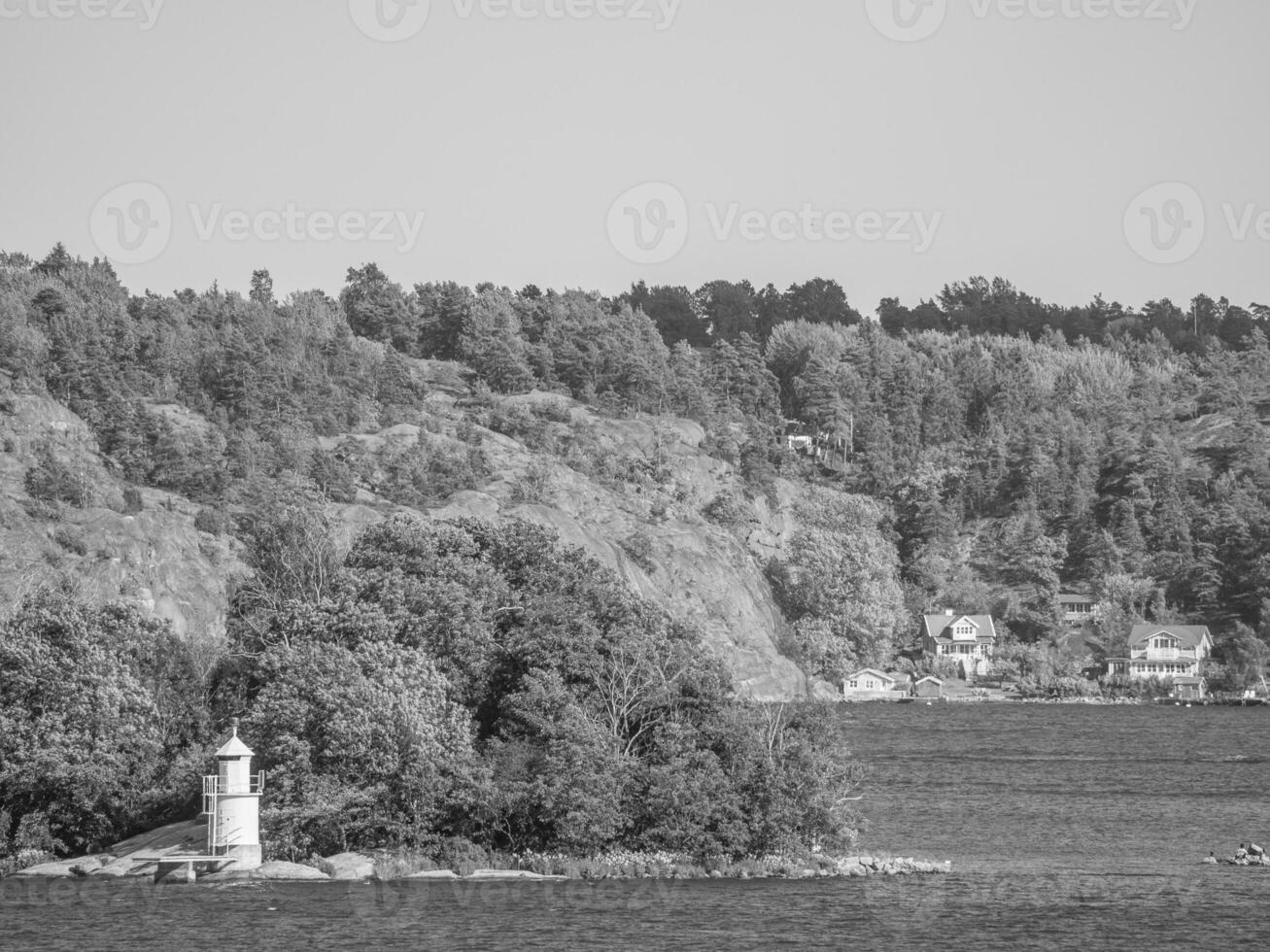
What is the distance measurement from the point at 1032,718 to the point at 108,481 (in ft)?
249

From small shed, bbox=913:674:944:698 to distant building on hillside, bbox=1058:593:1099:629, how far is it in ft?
76.6

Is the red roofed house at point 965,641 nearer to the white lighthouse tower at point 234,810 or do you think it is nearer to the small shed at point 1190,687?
the small shed at point 1190,687

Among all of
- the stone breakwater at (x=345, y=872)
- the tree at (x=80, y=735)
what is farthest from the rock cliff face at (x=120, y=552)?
the stone breakwater at (x=345, y=872)

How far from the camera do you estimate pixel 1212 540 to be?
196 metres

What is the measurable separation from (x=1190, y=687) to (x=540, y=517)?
225 ft

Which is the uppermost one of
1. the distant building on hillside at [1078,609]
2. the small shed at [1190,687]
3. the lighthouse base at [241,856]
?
the distant building on hillside at [1078,609]

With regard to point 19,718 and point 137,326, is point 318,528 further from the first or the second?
point 137,326

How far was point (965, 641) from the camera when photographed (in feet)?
591

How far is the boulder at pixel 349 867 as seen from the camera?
165 feet

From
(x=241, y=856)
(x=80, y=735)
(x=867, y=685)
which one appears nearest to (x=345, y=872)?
(x=241, y=856)

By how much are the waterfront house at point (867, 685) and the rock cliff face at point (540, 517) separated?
10276 millimetres

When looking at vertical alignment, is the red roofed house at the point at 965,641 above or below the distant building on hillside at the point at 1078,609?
below

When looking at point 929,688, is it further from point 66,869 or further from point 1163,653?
point 66,869

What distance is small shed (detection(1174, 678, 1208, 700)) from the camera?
16575 centimetres
